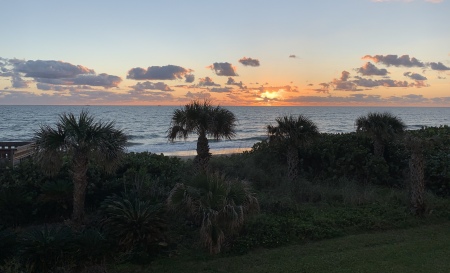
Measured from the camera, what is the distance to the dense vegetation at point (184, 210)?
7.67 m

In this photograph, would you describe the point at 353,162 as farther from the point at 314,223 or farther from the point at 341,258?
the point at 341,258

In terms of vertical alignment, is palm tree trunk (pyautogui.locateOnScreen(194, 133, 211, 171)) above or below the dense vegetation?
above

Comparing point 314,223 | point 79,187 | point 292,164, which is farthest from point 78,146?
point 292,164

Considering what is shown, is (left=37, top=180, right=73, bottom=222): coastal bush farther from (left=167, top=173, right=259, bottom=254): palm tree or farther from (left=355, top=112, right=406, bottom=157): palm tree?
(left=355, top=112, right=406, bottom=157): palm tree

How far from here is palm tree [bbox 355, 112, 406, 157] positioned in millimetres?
16453

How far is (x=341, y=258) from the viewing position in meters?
8.03

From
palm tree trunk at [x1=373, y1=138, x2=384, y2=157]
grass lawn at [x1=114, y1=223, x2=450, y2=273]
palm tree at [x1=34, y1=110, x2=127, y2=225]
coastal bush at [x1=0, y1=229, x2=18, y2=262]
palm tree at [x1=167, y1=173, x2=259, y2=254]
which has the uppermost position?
palm tree at [x1=34, y1=110, x2=127, y2=225]

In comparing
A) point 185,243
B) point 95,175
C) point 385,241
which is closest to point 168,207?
point 185,243

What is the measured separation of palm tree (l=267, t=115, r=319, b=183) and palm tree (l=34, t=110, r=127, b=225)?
24.8 ft

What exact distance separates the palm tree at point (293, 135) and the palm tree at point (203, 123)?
9.44ft

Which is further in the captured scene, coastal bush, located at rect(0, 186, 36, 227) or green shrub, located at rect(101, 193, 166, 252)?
coastal bush, located at rect(0, 186, 36, 227)

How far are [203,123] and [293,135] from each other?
402cm

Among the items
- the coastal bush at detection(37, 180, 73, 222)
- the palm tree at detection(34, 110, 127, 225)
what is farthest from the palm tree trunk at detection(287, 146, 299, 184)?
the coastal bush at detection(37, 180, 73, 222)

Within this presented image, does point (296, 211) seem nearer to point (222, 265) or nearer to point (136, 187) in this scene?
point (222, 265)
